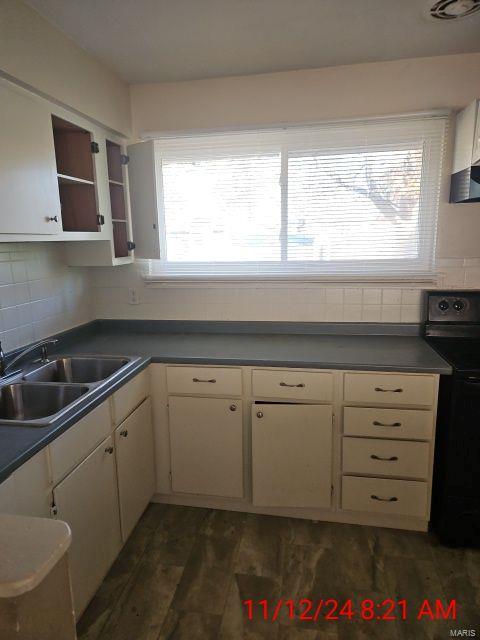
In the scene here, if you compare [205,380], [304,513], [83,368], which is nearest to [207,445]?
[205,380]

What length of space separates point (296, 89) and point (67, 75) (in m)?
1.24

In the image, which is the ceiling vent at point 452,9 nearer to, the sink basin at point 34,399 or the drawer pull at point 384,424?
the drawer pull at point 384,424

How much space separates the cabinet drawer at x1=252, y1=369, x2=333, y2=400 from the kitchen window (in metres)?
0.72

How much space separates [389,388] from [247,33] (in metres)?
1.80

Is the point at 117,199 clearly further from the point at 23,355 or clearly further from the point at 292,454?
the point at 292,454

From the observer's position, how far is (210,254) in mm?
2676

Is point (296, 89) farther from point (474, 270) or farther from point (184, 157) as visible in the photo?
point (474, 270)

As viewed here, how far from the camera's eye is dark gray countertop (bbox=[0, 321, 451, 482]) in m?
2.03

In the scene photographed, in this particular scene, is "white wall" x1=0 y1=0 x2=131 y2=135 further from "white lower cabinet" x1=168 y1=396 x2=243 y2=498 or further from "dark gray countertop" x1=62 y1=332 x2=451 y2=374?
"white lower cabinet" x1=168 y1=396 x2=243 y2=498

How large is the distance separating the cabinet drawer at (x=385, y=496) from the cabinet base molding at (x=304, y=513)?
0.23ft

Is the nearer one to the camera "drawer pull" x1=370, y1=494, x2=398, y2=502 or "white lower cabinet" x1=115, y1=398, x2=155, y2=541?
"white lower cabinet" x1=115, y1=398, x2=155, y2=541

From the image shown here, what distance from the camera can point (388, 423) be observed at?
2057 millimetres

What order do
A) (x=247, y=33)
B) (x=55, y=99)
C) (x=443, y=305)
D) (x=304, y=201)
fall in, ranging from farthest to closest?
(x=304, y=201) < (x=443, y=305) < (x=247, y=33) < (x=55, y=99)

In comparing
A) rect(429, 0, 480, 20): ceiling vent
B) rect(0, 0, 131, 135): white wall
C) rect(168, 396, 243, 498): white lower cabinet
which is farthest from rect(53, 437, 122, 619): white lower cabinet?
rect(429, 0, 480, 20): ceiling vent
